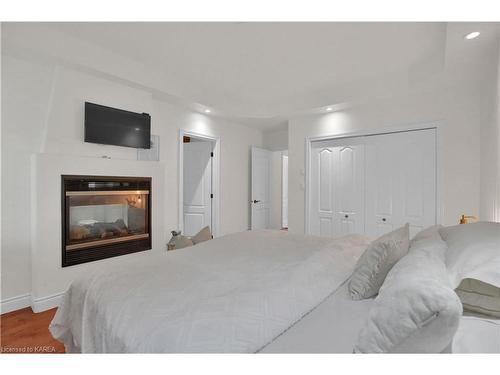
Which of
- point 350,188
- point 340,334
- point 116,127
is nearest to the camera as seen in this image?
point 340,334

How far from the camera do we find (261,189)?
5488mm

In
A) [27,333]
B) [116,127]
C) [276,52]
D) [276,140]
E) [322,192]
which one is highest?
[276,52]

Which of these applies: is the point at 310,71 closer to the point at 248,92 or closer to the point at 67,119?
the point at 248,92

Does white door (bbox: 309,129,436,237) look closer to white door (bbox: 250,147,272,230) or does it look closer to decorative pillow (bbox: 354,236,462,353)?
white door (bbox: 250,147,272,230)

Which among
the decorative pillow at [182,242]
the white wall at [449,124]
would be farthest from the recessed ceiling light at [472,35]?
the decorative pillow at [182,242]

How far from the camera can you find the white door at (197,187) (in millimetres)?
4582

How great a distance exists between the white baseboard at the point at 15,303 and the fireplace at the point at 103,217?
424 mm

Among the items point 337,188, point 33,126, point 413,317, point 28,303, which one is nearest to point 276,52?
point 337,188

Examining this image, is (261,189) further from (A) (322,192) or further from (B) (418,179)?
(B) (418,179)

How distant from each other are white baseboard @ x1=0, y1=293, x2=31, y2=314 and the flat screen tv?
165 centimetres

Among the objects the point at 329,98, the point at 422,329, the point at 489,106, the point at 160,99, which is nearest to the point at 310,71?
the point at 329,98

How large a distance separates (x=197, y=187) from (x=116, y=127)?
189 centimetres

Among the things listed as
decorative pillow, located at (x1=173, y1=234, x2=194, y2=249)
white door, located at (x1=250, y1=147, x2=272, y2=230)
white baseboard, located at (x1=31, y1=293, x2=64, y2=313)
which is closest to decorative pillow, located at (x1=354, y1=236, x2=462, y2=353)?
decorative pillow, located at (x1=173, y1=234, x2=194, y2=249)

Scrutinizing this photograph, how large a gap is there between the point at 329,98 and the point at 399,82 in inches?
35.4
